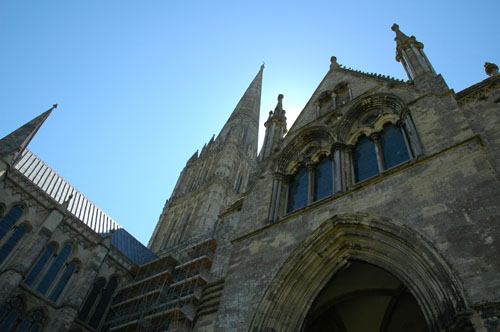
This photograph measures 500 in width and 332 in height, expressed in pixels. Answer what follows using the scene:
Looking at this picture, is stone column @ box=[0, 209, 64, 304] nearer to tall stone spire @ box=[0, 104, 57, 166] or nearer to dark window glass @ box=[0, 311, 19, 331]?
dark window glass @ box=[0, 311, 19, 331]

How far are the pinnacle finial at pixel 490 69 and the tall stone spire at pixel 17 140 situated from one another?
84.0 ft

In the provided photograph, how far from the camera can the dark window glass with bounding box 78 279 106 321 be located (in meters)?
25.6

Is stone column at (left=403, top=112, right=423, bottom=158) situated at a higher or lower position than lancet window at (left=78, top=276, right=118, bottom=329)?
lower

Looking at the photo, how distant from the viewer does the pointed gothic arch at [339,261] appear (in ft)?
20.9

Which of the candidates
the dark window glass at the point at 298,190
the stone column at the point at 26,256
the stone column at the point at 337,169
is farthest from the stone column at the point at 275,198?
the stone column at the point at 26,256

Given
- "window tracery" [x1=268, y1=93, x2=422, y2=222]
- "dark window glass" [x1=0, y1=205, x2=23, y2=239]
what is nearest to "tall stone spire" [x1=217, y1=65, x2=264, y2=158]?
"dark window glass" [x1=0, y1=205, x2=23, y2=239]

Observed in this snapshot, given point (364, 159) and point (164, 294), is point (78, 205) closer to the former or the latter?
point (164, 294)

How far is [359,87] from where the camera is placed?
40.5 ft

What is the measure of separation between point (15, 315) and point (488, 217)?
2386 cm

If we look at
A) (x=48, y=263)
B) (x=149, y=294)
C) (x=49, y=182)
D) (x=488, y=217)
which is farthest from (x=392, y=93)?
(x=49, y=182)

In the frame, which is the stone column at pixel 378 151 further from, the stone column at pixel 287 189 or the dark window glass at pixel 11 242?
the dark window glass at pixel 11 242

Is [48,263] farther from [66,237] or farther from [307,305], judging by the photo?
[307,305]

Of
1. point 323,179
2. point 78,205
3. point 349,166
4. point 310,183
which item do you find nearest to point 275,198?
point 310,183

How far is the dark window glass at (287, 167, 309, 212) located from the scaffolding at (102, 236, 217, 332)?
41.9ft
